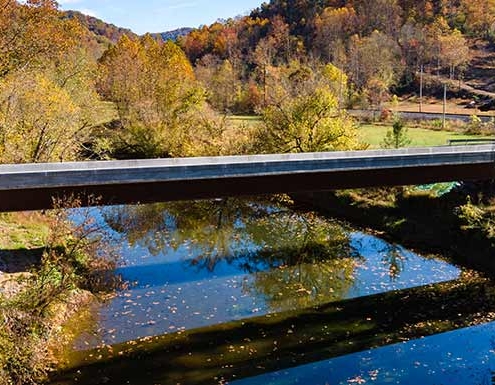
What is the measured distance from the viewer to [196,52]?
140 meters

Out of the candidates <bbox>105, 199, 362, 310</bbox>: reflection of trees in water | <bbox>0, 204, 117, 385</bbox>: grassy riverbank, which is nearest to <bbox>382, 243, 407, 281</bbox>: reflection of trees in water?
<bbox>105, 199, 362, 310</bbox>: reflection of trees in water

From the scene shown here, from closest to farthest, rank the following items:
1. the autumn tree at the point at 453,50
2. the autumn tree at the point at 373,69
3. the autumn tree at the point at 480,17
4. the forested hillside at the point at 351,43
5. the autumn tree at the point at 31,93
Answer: the autumn tree at the point at 31,93 < the autumn tree at the point at 373,69 < the autumn tree at the point at 453,50 < the forested hillside at the point at 351,43 < the autumn tree at the point at 480,17

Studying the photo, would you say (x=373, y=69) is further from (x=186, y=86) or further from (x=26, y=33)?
(x=26, y=33)

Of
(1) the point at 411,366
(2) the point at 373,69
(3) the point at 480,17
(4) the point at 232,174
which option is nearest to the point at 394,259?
(4) the point at 232,174

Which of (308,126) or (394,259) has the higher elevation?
(308,126)

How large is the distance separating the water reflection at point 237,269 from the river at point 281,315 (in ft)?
0.22

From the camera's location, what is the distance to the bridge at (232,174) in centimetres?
1886

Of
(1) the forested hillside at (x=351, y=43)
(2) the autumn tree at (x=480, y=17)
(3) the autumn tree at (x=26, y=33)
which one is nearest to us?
(3) the autumn tree at (x=26, y=33)

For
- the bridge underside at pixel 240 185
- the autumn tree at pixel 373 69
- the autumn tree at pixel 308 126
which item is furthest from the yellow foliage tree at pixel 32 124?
the autumn tree at pixel 373 69

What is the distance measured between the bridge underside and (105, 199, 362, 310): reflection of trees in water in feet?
11.5

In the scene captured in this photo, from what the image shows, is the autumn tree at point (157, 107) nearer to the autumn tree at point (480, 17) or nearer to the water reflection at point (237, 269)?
the water reflection at point (237, 269)

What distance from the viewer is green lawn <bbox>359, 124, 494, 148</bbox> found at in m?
45.9

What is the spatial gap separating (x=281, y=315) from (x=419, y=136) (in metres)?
37.6

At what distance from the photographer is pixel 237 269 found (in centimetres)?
2323
